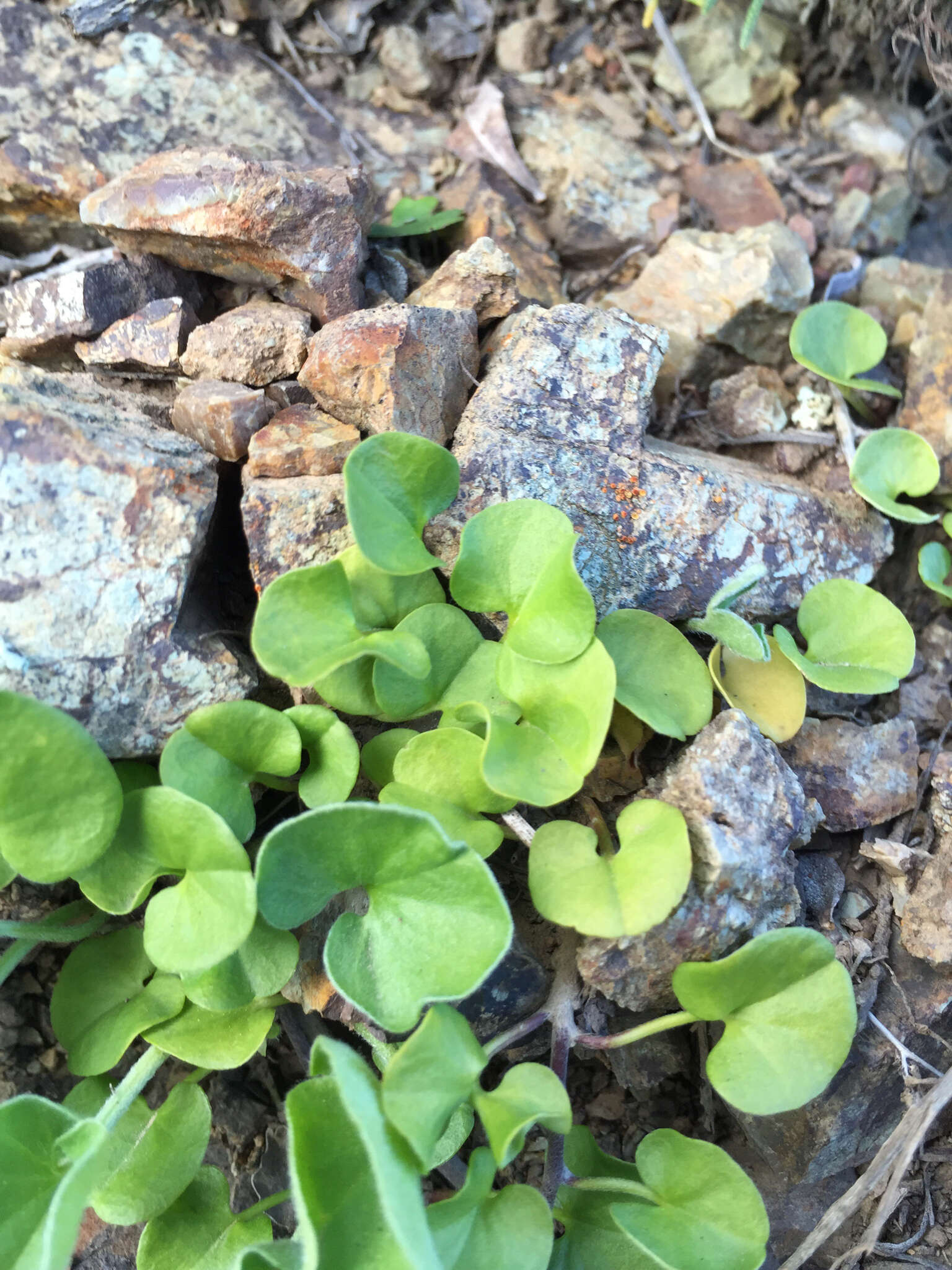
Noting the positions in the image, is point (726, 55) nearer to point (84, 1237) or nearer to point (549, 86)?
point (549, 86)

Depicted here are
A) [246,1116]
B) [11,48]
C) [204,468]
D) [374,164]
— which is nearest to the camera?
[204,468]

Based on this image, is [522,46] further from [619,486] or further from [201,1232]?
[201,1232]

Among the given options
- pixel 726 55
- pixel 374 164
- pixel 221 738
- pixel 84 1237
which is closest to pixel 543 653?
pixel 221 738

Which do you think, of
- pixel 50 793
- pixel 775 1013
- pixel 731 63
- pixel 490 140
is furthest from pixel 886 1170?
pixel 731 63

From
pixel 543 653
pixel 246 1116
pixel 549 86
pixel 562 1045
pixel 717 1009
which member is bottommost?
pixel 246 1116

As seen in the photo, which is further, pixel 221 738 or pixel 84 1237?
pixel 84 1237

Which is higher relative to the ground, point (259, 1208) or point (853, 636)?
point (853, 636)

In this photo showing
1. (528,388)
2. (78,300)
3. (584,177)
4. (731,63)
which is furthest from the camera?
(731,63)

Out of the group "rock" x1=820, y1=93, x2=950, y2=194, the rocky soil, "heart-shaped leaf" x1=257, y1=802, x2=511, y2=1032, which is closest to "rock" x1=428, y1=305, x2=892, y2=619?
the rocky soil
